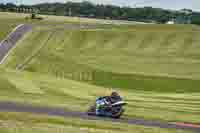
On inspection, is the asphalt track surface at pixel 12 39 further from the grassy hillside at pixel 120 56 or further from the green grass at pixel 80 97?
the green grass at pixel 80 97

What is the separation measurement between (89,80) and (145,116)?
22620 millimetres

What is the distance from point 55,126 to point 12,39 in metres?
54.0

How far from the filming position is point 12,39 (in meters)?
78.9

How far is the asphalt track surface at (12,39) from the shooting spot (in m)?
70.8

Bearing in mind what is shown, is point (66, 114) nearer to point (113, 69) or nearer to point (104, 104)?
point (104, 104)

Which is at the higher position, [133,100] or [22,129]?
[22,129]

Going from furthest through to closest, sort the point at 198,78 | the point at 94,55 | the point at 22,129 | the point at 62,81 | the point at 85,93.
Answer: the point at 94,55, the point at 198,78, the point at 62,81, the point at 85,93, the point at 22,129

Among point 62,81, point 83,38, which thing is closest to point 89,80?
point 62,81

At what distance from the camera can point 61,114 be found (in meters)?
35.5

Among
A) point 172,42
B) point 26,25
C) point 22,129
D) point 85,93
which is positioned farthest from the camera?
point 26,25

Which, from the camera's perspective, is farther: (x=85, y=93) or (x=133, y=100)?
(x=85, y=93)

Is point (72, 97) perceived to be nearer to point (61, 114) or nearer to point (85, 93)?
point (85, 93)

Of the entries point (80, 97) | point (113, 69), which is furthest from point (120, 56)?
point (80, 97)

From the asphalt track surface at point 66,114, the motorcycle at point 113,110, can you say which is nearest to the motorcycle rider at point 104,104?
the motorcycle at point 113,110
